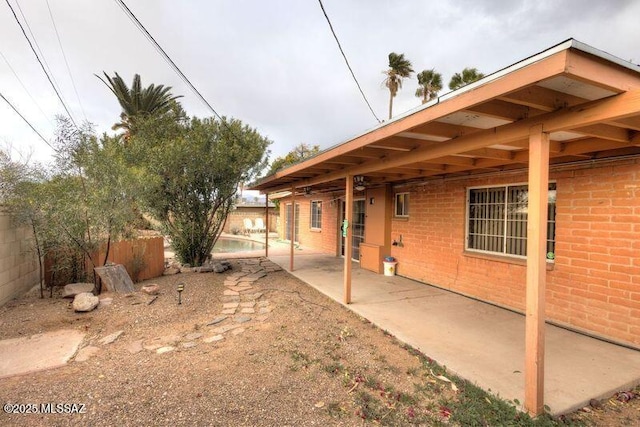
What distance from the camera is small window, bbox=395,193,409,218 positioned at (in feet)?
25.4

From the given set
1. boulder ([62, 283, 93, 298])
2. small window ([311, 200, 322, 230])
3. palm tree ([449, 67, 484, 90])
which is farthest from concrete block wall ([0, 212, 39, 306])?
palm tree ([449, 67, 484, 90])

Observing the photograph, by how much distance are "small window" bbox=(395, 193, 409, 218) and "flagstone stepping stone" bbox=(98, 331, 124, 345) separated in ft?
20.0

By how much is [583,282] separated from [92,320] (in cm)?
690

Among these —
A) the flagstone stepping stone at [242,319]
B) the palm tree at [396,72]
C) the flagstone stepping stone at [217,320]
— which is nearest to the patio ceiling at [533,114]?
the flagstone stepping stone at [242,319]

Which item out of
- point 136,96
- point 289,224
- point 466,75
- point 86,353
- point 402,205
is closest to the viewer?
point 86,353

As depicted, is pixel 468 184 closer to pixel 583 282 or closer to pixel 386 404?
pixel 583 282

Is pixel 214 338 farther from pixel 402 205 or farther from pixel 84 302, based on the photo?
pixel 402 205

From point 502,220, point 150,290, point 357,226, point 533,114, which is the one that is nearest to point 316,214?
point 357,226

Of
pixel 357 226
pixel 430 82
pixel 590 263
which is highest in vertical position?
pixel 430 82

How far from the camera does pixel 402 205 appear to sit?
7926mm

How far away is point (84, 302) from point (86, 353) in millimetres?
1664

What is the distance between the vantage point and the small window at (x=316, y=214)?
1296cm

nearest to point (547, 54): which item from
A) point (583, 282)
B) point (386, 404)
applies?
point (386, 404)

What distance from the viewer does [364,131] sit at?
12.6ft
